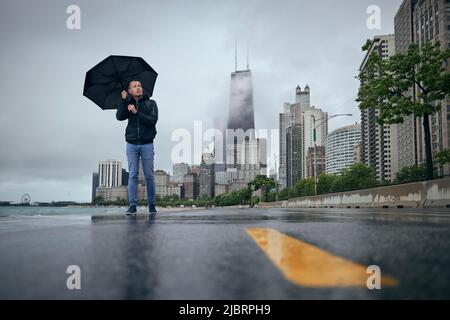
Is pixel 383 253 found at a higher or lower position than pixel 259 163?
lower

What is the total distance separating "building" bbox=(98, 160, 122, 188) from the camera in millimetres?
21156

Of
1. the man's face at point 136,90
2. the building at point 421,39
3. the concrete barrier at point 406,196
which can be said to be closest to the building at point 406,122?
the building at point 421,39

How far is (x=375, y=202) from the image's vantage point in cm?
2072

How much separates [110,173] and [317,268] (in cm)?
2224

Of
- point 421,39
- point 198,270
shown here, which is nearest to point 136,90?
point 198,270

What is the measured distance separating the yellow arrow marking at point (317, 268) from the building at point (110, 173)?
18.6 meters

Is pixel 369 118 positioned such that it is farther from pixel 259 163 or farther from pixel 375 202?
pixel 375 202

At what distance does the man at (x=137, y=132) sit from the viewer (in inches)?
341

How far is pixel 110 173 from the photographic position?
2286 centimetres

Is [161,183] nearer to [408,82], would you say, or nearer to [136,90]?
[408,82]

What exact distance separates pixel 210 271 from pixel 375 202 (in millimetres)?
20570

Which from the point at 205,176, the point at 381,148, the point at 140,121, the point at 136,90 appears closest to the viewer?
the point at 140,121

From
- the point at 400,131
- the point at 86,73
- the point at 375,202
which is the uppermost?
the point at 400,131
